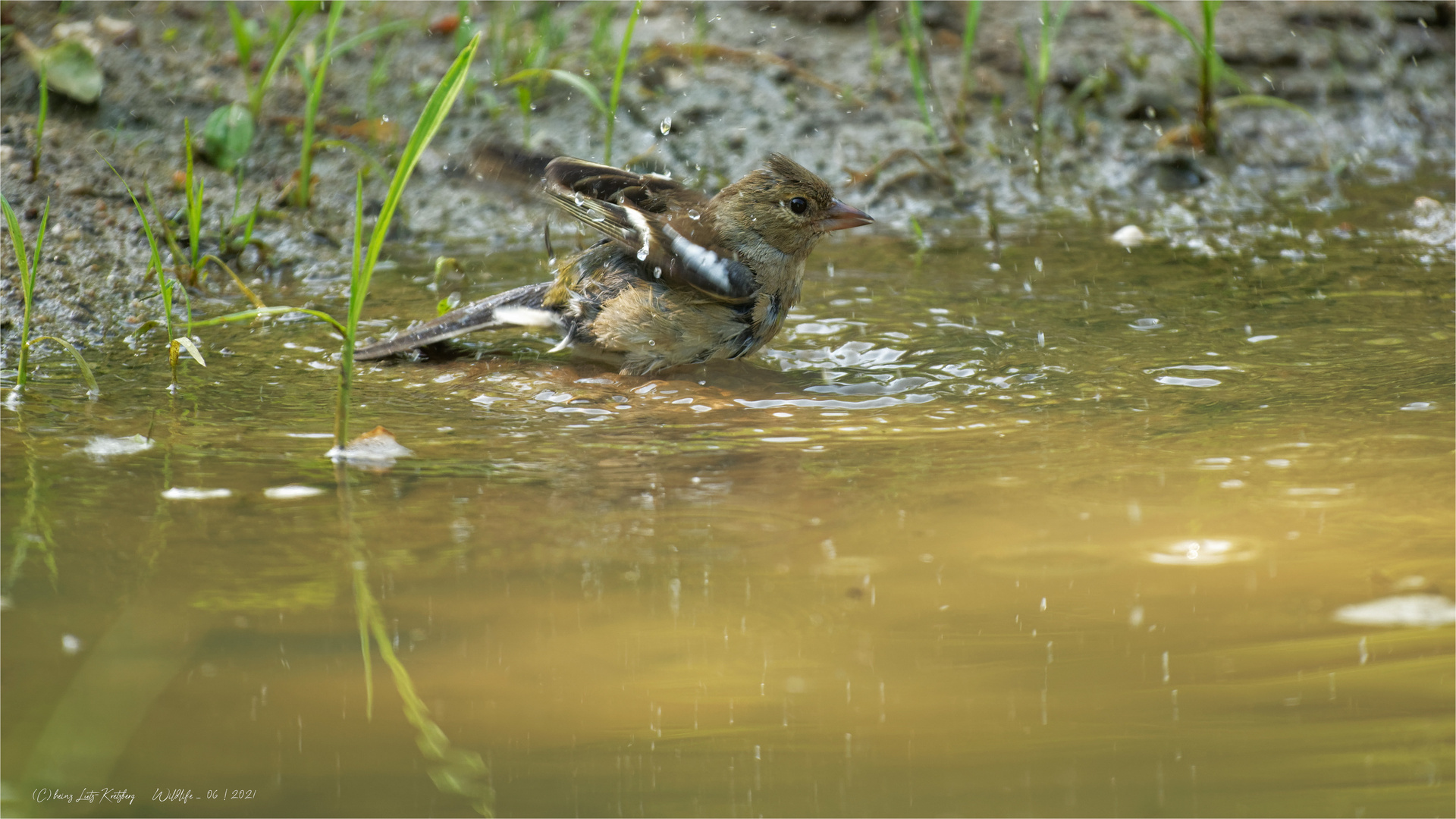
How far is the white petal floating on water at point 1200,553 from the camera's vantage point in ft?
7.54

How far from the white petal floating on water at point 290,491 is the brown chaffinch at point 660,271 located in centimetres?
139

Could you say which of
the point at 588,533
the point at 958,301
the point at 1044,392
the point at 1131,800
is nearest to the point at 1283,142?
the point at 958,301

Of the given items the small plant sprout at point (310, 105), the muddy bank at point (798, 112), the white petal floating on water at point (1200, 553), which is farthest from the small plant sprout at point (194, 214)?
the white petal floating on water at point (1200, 553)

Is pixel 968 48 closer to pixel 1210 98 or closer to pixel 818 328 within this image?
pixel 1210 98

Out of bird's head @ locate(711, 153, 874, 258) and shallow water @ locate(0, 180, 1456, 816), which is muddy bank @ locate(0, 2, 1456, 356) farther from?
shallow water @ locate(0, 180, 1456, 816)

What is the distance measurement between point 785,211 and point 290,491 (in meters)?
2.30

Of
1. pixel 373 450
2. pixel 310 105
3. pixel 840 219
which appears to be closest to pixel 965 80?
pixel 840 219

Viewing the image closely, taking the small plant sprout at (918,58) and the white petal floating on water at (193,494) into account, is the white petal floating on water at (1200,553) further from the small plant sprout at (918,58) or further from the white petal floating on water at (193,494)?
the small plant sprout at (918,58)

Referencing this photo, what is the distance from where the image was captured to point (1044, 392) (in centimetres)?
358

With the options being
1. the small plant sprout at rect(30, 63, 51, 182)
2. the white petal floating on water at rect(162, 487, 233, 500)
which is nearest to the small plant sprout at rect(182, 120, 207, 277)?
the small plant sprout at rect(30, 63, 51, 182)

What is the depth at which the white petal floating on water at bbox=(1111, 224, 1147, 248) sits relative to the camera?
5.37 meters

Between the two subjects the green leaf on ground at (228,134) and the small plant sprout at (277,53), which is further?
the green leaf on ground at (228,134)

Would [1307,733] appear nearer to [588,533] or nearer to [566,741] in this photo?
[566,741]

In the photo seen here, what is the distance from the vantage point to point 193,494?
2.71 metres
